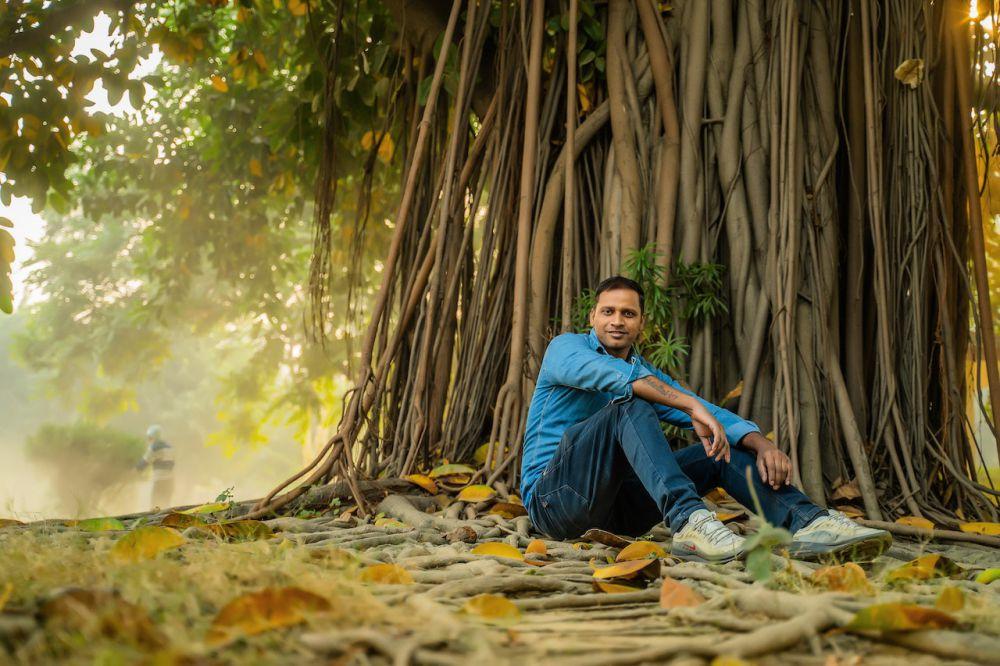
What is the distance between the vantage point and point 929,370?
3102 millimetres

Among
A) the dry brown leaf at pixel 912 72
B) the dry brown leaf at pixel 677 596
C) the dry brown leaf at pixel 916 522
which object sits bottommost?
the dry brown leaf at pixel 916 522

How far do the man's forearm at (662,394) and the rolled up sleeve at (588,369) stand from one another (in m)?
0.02

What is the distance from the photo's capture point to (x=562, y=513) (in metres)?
2.20

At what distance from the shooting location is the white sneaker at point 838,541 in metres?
1.82

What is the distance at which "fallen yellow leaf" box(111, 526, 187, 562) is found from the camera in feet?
5.01

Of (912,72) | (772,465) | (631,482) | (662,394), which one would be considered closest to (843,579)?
(772,465)

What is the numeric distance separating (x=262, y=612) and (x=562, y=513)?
1255mm

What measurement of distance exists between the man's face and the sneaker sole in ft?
2.34

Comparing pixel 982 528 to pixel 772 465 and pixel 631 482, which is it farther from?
pixel 631 482

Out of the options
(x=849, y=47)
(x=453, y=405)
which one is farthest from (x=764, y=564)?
(x=849, y=47)

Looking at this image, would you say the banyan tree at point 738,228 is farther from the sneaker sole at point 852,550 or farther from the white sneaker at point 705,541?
the white sneaker at point 705,541

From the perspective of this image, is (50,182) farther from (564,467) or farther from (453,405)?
(564,467)

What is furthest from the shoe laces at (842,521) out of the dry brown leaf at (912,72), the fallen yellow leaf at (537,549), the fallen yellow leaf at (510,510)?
the dry brown leaf at (912,72)

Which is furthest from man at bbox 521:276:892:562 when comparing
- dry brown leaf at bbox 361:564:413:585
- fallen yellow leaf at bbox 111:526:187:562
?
fallen yellow leaf at bbox 111:526:187:562
